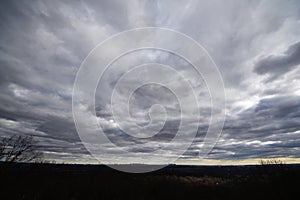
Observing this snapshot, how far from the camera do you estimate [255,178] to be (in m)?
19.4

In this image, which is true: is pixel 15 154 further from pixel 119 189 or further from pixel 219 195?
pixel 219 195

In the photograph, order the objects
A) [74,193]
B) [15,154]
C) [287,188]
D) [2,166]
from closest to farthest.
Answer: [287,188]
[74,193]
[2,166]
[15,154]

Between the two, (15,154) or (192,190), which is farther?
(15,154)

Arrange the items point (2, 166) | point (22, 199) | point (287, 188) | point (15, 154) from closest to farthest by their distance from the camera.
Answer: point (287, 188) → point (22, 199) → point (2, 166) → point (15, 154)

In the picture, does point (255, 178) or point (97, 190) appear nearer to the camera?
point (255, 178)

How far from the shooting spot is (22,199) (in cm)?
1898

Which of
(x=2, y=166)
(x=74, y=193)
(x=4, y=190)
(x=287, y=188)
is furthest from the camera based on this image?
(x=2, y=166)

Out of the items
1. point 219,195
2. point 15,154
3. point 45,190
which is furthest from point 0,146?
point 219,195

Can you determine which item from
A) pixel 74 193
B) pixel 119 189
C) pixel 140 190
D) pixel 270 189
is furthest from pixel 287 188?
pixel 74 193

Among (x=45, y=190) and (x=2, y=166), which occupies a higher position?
(x=2, y=166)

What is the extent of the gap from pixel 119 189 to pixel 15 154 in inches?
708

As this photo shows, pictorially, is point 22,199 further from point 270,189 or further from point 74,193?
point 270,189

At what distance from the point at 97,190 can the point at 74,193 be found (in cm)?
312

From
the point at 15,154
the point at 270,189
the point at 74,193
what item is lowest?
the point at 74,193
